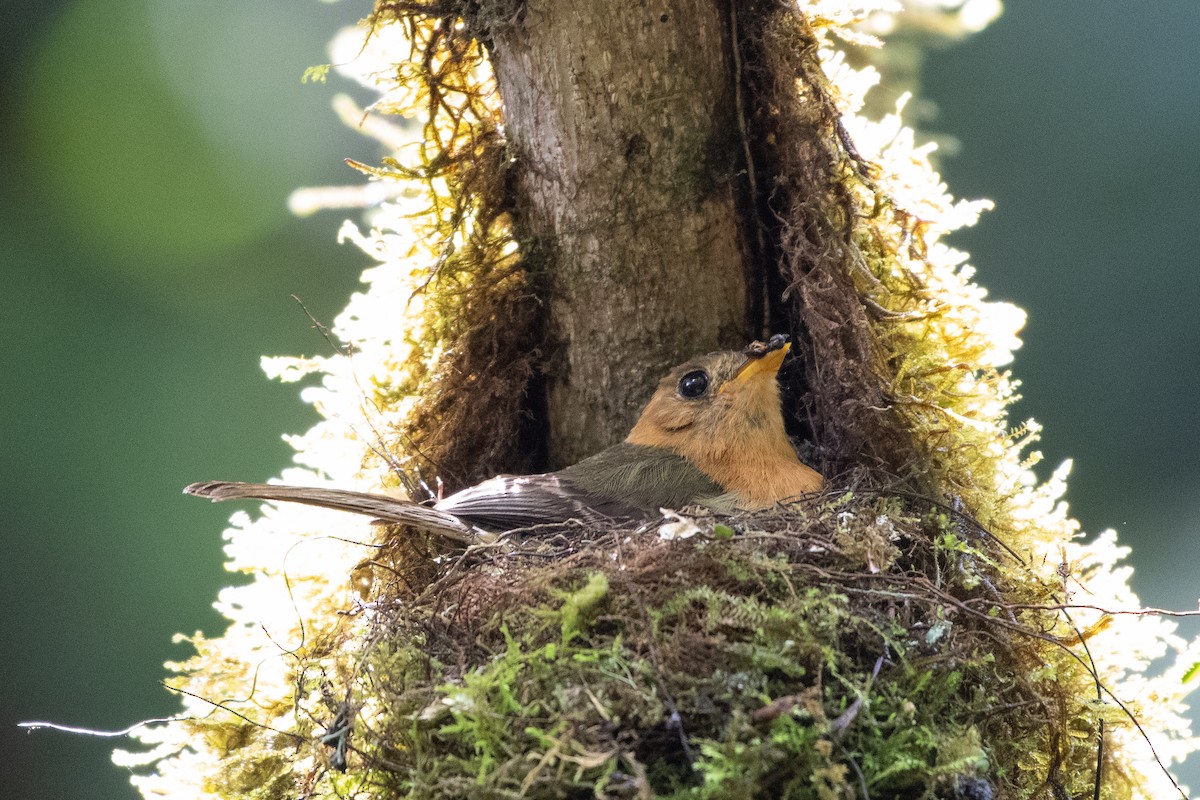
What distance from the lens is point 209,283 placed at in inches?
266

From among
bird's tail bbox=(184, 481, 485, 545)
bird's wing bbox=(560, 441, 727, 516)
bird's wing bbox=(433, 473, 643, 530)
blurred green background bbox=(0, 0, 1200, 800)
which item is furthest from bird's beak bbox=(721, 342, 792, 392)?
Answer: blurred green background bbox=(0, 0, 1200, 800)

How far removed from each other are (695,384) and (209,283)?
14.6 ft

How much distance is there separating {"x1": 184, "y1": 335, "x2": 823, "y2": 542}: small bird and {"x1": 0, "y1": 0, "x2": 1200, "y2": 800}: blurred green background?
3170mm

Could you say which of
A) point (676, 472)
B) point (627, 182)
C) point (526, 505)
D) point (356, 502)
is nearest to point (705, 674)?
point (526, 505)

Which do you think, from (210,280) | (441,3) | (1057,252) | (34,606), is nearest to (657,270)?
(441,3)

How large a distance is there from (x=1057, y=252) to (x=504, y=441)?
13.6ft

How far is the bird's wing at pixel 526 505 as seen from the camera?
10.4ft

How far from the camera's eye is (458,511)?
3.17m

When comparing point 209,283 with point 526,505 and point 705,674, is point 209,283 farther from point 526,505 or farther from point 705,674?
point 705,674

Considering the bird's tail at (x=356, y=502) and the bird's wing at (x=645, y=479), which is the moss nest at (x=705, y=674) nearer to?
the bird's tail at (x=356, y=502)

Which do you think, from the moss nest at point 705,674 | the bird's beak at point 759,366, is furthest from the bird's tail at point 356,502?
the bird's beak at point 759,366

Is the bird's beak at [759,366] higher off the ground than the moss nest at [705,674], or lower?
higher

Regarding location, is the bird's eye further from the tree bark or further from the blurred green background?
the blurred green background

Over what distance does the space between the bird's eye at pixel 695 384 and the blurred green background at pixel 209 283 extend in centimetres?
326
